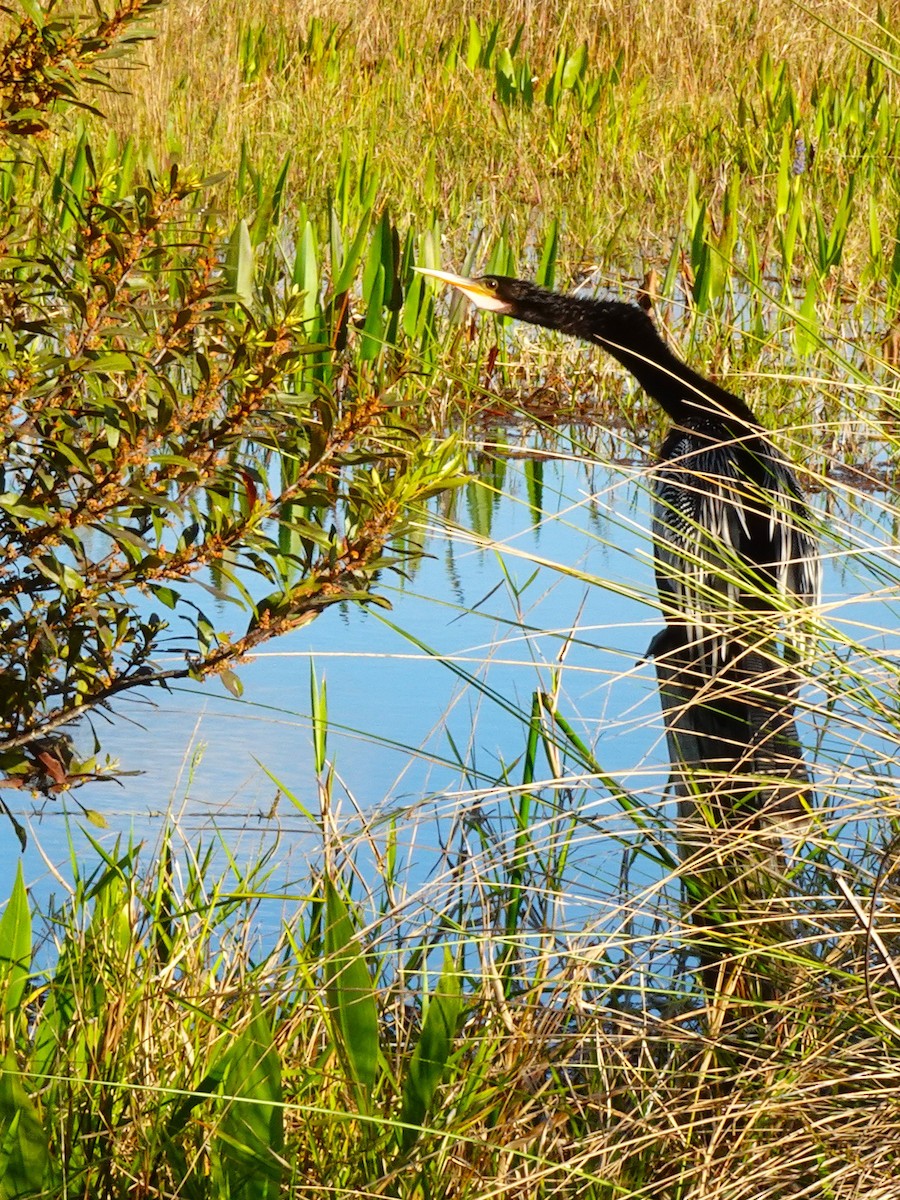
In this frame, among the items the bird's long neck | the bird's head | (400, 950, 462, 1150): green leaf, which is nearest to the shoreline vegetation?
(400, 950, 462, 1150): green leaf

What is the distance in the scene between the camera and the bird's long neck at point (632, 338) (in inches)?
125

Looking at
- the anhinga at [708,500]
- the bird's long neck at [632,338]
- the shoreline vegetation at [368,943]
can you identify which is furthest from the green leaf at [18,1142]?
the bird's long neck at [632,338]

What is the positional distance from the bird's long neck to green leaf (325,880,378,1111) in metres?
1.62

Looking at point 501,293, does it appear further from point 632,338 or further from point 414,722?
point 414,722

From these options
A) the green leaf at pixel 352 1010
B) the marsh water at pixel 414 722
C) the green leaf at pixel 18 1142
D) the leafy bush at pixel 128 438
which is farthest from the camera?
the marsh water at pixel 414 722

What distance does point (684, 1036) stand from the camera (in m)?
1.76

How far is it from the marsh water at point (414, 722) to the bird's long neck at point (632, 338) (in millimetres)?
251

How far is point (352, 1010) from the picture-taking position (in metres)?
1.71

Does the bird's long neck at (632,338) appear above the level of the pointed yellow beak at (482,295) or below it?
below

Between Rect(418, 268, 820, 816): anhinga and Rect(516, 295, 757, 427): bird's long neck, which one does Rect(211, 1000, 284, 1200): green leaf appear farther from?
Rect(516, 295, 757, 427): bird's long neck

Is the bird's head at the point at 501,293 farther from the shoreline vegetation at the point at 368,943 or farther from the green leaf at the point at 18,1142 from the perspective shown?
the green leaf at the point at 18,1142

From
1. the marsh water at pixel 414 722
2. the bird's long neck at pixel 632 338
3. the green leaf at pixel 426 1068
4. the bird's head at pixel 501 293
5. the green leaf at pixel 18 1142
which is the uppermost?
the bird's head at pixel 501 293

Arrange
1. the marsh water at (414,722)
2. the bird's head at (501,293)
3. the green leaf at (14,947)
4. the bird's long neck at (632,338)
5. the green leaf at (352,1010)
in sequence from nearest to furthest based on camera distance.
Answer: the green leaf at (352,1010), the green leaf at (14,947), the marsh water at (414,722), the bird's long neck at (632,338), the bird's head at (501,293)

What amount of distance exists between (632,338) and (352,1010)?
6.32ft
